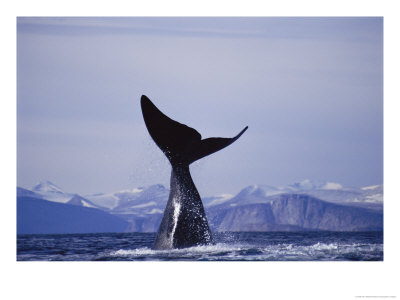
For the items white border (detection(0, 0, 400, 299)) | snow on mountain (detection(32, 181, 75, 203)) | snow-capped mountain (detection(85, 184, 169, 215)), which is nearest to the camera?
white border (detection(0, 0, 400, 299))

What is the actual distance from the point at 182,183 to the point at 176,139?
0.98m

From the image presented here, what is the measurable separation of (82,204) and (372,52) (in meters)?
12.5

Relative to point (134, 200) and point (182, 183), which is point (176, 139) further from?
point (134, 200)

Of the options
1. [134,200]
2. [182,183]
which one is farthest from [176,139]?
[134,200]

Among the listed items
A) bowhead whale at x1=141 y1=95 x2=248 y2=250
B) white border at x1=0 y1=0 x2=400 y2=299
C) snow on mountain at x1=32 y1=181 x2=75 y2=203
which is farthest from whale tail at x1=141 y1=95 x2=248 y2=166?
snow on mountain at x1=32 y1=181 x2=75 y2=203

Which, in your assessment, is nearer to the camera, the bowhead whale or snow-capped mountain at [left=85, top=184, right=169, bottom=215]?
the bowhead whale

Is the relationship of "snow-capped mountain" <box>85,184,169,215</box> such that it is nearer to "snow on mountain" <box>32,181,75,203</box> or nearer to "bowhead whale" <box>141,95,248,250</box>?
"snow on mountain" <box>32,181,75,203</box>

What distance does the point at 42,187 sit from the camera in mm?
18797

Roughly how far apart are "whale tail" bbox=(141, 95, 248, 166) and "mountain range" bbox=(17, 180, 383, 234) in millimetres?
4414

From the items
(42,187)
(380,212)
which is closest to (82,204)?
(42,187)

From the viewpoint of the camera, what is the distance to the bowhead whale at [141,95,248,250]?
14.6 metres
